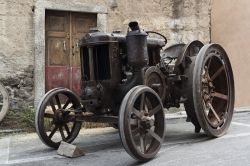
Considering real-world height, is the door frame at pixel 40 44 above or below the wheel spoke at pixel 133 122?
above

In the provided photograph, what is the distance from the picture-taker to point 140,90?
464 centimetres

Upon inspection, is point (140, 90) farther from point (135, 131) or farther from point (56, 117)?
point (56, 117)

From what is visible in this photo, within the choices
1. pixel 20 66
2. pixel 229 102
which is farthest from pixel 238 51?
pixel 20 66

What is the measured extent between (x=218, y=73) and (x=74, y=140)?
7.81ft

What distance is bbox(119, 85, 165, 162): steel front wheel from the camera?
14.3 ft

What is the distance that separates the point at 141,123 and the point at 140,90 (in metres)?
0.37

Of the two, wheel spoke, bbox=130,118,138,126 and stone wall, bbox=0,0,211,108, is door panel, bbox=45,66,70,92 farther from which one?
wheel spoke, bbox=130,118,138,126

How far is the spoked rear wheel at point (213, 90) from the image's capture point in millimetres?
5652

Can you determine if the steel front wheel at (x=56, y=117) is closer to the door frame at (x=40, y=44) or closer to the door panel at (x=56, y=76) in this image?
the door frame at (x=40, y=44)

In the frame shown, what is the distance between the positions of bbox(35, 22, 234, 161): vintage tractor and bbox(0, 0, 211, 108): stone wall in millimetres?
1952

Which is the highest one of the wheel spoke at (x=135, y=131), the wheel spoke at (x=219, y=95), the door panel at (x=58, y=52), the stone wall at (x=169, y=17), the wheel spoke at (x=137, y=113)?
the stone wall at (x=169, y=17)

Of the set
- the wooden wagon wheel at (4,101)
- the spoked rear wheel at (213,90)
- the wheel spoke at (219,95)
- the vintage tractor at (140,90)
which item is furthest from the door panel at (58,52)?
the wheel spoke at (219,95)

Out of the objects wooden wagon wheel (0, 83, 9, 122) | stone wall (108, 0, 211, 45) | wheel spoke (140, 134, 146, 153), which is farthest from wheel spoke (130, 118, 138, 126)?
stone wall (108, 0, 211, 45)

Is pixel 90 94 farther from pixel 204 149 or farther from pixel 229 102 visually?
pixel 229 102
